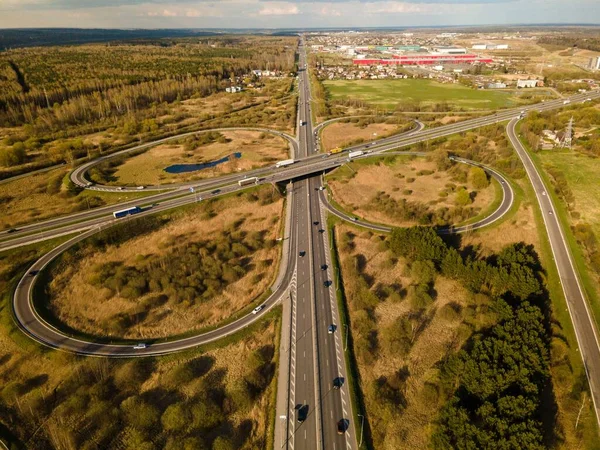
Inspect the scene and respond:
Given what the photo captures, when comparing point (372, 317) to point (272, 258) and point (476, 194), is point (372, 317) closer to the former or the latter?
point (272, 258)

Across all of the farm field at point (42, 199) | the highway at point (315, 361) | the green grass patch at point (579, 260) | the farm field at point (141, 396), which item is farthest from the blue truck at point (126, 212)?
the green grass patch at point (579, 260)

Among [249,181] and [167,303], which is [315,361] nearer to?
[167,303]

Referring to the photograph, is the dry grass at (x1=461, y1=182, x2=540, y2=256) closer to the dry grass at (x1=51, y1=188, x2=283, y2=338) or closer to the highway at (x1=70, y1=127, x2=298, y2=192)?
the dry grass at (x1=51, y1=188, x2=283, y2=338)

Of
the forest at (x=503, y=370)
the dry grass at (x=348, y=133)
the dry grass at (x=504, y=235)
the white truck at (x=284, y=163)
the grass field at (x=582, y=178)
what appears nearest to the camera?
the forest at (x=503, y=370)

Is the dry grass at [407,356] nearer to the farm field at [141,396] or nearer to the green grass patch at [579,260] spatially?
the farm field at [141,396]

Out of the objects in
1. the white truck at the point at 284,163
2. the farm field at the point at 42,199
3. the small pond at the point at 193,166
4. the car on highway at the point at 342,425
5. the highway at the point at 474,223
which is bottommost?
the car on highway at the point at 342,425

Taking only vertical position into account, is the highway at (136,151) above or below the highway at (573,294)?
above

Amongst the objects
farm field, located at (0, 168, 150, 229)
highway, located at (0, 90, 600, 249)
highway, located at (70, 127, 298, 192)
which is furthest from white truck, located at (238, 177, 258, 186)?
farm field, located at (0, 168, 150, 229)
